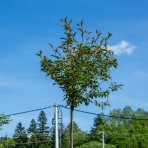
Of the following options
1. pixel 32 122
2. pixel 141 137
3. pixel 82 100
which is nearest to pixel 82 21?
pixel 82 100

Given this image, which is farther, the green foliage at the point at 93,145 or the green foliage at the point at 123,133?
the green foliage at the point at 123,133

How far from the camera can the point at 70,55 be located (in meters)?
15.7

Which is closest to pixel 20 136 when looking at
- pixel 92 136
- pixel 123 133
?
pixel 92 136

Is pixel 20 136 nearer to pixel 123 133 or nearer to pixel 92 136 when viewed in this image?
pixel 92 136

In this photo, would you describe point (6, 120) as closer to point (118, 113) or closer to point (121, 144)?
point (121, 144)

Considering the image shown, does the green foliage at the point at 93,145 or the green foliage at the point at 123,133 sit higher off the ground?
the green foliage at the point at 123,133

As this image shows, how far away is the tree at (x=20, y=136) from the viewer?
10506 centimetres

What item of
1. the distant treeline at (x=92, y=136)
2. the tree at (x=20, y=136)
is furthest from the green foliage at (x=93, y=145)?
the tree at (x=20, y=136)

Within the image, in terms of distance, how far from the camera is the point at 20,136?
11238 centimetres

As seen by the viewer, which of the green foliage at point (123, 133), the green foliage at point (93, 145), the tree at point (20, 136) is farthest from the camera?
the tree at point (20, 136)

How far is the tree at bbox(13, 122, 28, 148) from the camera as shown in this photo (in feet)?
345

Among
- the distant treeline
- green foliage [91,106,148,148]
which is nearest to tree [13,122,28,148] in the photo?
the distant treeline

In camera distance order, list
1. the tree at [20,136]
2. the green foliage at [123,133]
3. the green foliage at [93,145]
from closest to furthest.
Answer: the green foliage at [93,145] < the green foliage at [123,133] < the tree at [20,136]

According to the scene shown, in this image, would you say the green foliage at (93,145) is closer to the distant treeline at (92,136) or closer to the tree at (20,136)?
the distant treeline at (92,136)
